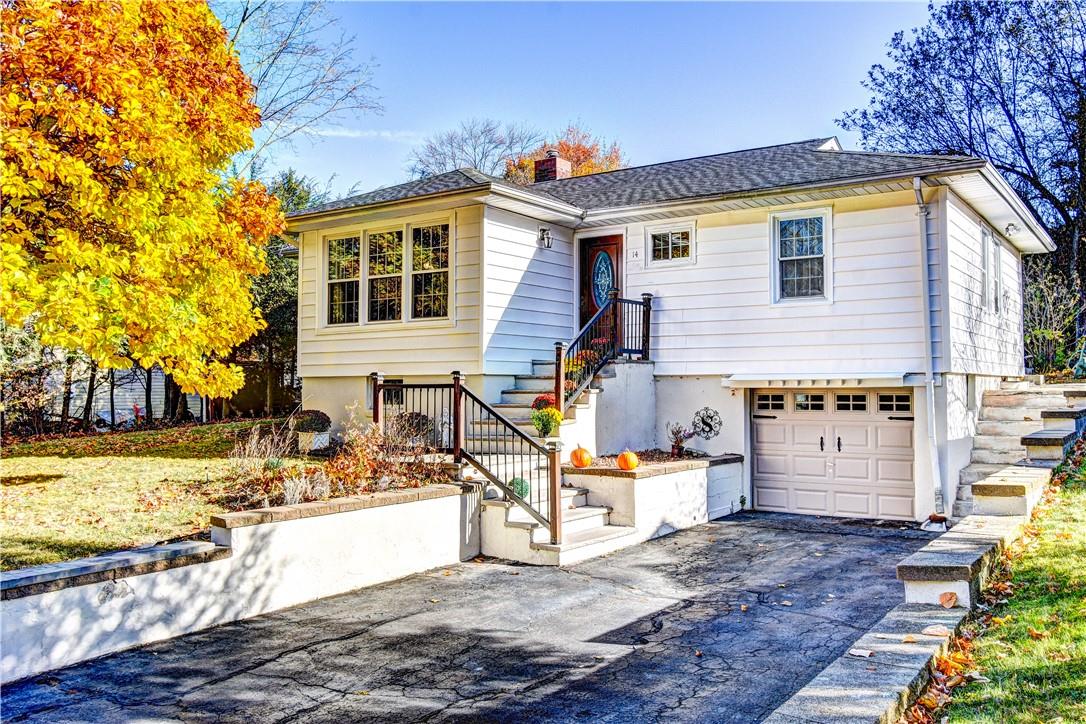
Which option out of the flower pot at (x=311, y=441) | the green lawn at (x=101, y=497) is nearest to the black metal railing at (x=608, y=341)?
the flower pot at (x=311, y=441)

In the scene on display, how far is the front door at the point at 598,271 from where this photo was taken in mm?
12969

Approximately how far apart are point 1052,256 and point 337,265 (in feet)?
66.4

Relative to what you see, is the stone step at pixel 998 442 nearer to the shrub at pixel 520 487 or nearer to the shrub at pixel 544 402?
the shrub at pixel 544 402

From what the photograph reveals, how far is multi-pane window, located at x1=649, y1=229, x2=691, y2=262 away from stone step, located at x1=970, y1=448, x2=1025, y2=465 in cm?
513

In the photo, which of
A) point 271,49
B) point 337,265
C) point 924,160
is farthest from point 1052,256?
point 271,49

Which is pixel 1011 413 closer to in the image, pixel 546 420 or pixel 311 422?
pixel 546 420

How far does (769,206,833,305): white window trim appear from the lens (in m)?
11.0

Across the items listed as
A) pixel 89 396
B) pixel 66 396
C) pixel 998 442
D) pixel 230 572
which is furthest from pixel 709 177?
pixel 89 396

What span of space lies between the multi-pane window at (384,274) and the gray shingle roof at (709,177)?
663 millimetres

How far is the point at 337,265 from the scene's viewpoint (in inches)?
508

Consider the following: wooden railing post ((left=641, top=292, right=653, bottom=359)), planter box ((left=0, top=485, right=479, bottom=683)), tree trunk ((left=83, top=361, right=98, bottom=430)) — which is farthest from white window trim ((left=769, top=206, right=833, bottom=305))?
tree trunk ((left=83, top=361, right=98, bottom=430))

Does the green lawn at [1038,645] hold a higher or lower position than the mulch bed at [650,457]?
lower

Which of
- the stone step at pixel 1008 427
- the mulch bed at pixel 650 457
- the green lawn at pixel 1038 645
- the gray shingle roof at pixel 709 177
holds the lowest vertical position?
the green lawn at pixel 1038 645

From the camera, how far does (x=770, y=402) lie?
11.9 meters
